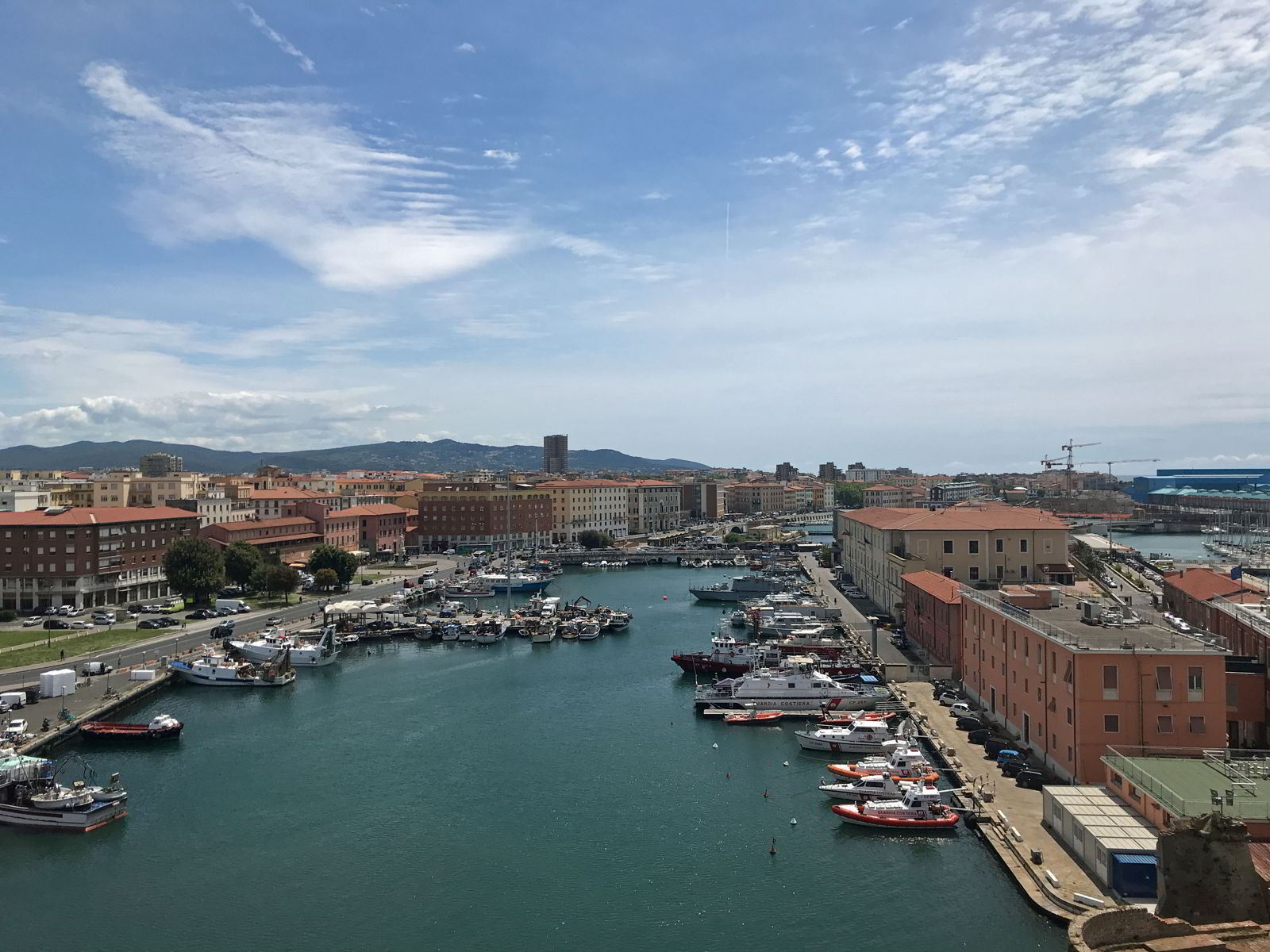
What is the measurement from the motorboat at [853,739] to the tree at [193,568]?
2454 cm

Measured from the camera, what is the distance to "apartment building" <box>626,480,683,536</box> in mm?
77312

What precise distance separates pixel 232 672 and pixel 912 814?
731 inches

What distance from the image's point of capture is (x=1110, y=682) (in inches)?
542

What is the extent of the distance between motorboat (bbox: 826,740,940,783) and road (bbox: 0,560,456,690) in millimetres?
18995

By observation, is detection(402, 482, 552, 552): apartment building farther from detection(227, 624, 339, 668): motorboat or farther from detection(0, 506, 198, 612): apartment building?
detection(227, 624, 339, 668): motorboat

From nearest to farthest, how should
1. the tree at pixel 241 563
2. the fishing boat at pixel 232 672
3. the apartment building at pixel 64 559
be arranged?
the fishing boat at pixel 232 672, the apartment building at pixel 64 559, the tree at pixel 241 563

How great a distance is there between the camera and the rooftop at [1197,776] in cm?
1049

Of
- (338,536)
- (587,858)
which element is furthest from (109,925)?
(338,536)

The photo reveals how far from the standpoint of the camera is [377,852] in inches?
536

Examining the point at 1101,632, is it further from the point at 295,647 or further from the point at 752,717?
the point at 295,647

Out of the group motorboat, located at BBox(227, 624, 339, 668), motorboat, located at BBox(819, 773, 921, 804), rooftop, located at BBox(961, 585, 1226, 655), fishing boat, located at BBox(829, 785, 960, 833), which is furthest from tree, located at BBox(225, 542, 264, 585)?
fishing boat, located at BBox(829, 785, 960, 833)

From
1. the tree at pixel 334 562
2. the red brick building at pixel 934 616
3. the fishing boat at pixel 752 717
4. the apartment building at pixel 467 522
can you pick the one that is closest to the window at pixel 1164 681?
the red brick building at pixel 934 616

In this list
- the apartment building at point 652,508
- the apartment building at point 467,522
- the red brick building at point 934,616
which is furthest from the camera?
the apartment building at point 652,508

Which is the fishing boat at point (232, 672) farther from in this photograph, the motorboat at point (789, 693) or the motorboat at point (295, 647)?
the motorboat at point (789, 693)
